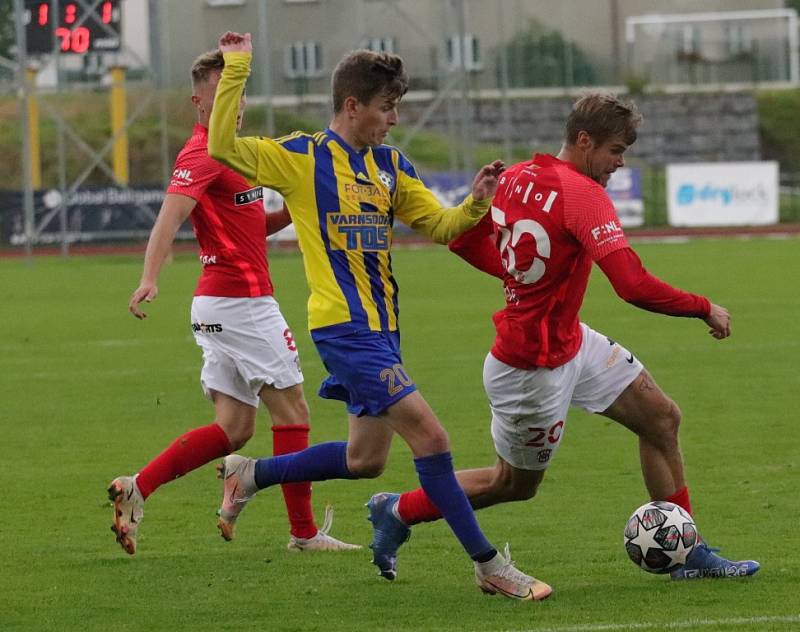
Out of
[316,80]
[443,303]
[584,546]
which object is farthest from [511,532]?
[316,80]

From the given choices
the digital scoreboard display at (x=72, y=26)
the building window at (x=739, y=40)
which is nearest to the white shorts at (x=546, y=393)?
the digital scoreboard display at (x=72, y=26)

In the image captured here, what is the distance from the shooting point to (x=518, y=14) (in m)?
44.7

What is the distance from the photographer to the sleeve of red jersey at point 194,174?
22.4 ft

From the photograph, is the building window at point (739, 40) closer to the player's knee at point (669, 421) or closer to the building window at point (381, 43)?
the building window at point (381, 43)

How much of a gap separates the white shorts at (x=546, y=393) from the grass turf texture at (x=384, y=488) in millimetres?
530

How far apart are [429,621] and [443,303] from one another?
13.9m

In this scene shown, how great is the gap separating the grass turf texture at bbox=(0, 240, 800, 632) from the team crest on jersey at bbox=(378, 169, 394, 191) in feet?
4.85

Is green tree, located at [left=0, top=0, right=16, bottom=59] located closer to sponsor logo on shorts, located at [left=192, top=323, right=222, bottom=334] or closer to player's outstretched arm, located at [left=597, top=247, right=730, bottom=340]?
sponsor logo on shorts, located at [left=192, top=323, right=222, bottom=334]

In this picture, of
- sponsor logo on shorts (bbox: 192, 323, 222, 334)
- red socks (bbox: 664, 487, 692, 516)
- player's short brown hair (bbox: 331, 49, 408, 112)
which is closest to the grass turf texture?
red socks (bbox: 664, 487, 692, 516)

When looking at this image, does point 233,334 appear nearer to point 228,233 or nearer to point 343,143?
point 228,233

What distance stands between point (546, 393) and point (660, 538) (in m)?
0.68

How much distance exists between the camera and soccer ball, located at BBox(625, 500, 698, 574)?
5980 millimetres

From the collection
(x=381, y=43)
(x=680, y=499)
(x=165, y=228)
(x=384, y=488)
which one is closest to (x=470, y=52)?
(x=381, y=43)

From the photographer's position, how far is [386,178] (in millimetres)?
6043
